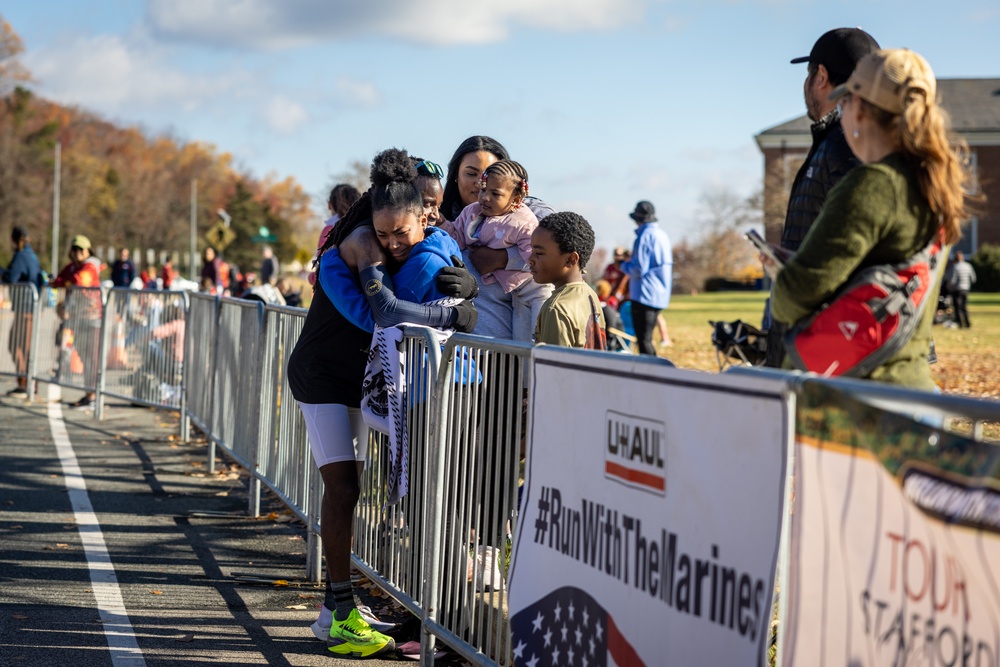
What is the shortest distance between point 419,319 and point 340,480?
2.85ft

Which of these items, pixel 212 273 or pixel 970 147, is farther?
pixel 970 147

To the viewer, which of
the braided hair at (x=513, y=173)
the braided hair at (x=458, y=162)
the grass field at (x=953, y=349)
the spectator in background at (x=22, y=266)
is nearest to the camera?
the braided hair at (x=513, y=173)

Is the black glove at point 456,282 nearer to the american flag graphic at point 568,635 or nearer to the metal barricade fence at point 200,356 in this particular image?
the american flag graphic at point 568,635

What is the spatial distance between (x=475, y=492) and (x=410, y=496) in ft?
2.58

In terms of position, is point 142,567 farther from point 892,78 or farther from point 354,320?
point 892,78

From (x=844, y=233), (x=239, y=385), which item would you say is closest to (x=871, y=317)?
(x=844, y=233)

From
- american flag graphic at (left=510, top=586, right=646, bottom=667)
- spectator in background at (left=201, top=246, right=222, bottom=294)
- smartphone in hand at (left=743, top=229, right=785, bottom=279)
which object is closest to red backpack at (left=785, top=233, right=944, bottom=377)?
smartphone in hand at (left=743, top=229, right=785, bottom=279)

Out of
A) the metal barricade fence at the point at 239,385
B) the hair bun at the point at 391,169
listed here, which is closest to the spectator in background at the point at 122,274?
the metal barricade fence at the point at 239,385

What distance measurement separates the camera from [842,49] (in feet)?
14.6

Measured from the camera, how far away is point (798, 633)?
257 cm

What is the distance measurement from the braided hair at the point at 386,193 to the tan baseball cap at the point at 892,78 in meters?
2.20

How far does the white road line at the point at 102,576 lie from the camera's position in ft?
16.8

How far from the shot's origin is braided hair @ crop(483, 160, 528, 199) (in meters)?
5.75

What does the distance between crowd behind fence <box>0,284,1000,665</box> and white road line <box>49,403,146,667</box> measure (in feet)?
3.52
